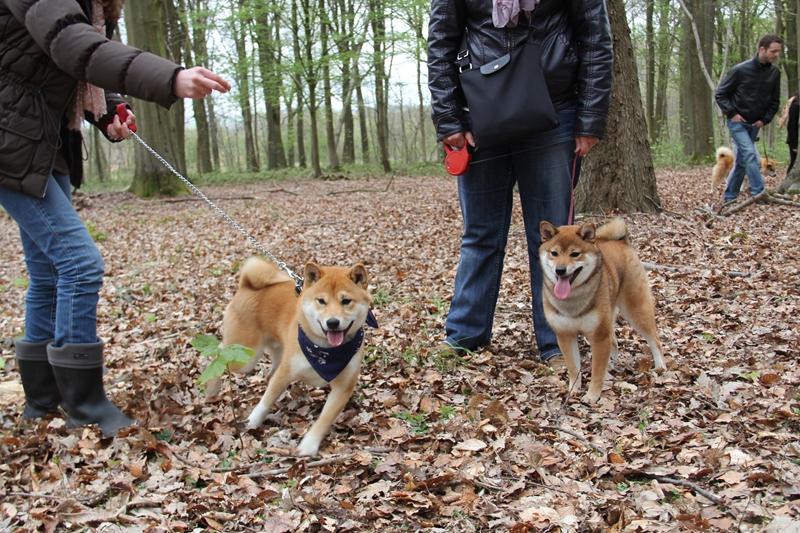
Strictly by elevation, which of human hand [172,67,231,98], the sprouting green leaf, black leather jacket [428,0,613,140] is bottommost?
the sprouting green leaf

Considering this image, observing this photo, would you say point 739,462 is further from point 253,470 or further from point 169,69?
point 169,69

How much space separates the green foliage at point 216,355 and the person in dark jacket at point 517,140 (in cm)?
185

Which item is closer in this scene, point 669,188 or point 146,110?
point 669,188

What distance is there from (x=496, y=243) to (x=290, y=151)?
34460mm

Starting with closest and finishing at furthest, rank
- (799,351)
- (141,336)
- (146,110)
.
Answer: (799,351)
(141,336)
(146,110)

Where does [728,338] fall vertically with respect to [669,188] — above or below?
below

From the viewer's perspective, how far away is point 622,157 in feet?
27.5

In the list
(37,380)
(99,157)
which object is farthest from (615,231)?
(99,157)

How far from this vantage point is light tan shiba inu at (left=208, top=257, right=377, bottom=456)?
10.7 ft

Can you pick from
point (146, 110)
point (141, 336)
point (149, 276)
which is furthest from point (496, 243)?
point (146, 110)

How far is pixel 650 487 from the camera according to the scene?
8.56 ft

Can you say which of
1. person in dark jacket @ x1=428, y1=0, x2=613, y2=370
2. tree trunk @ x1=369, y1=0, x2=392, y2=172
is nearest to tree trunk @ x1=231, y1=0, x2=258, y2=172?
tree trunk @ x1=369, y1=0, x2=392, y2=172

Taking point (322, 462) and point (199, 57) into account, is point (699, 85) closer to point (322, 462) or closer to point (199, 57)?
point (199, 57)

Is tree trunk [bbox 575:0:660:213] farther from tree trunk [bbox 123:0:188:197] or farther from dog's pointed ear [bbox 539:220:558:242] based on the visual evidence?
tree trunk [bbox 123:0:188:197]
